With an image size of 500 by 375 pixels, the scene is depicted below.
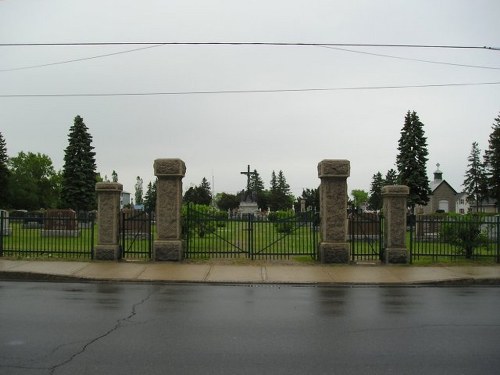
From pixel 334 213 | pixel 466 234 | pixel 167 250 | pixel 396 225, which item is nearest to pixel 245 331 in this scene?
pixel 167 250

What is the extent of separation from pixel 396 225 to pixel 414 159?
138ft

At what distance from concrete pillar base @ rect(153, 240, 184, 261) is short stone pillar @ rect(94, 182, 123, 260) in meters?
1.27

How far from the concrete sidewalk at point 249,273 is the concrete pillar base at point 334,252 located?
44cm

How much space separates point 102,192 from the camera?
14.5 metres

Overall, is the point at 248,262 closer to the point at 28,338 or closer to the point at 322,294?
the point at 322,294

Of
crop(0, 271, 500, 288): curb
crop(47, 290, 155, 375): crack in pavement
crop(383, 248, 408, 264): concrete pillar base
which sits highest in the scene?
crop(383, 248, 408, 264): concrete pillar base

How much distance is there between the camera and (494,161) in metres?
66.1

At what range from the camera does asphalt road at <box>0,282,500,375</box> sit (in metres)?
5.18

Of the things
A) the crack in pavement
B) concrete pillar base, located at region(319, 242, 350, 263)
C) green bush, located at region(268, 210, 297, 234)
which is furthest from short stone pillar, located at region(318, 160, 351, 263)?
the crack in pavement

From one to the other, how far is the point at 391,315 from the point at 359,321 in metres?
0.82

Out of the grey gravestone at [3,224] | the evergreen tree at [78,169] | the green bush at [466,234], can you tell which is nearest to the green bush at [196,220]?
the grey gravestone at [3,224]

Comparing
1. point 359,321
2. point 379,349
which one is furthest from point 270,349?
point 359,321

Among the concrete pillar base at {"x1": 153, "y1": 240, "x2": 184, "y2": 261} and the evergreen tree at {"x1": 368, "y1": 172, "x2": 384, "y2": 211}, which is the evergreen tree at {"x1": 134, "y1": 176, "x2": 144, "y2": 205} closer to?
the evergreen tree at {"x1": 368, "y1": 172, "x2": 384, "y2": 211}

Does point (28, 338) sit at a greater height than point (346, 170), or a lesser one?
lesser
